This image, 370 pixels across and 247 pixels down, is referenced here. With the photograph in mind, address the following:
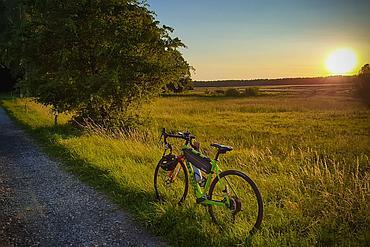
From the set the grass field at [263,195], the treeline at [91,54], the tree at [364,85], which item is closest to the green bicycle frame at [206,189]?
the grass field at [263,195]

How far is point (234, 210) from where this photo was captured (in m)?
4.92

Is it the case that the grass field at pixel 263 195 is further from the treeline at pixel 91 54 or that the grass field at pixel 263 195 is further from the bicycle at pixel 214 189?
the treeline at pixel 91 54

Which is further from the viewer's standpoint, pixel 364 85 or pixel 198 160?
pixel 364 85

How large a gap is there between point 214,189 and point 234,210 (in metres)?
0.71

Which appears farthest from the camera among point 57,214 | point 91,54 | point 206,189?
point 91,54

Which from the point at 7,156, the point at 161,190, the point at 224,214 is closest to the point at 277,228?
the point at 224,214

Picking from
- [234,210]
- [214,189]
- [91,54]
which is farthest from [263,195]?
[91,54]

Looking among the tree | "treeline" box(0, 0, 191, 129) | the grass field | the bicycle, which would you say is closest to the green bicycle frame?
the bicycle

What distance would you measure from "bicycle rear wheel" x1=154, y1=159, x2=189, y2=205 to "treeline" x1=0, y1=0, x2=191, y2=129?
8.29 metres

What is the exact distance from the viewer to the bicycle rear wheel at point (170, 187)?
597 cm

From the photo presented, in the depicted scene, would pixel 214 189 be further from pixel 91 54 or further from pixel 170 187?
pixel 91 54

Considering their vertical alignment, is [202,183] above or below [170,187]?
above

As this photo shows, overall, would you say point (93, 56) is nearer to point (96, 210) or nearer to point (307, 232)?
point (96, 210)

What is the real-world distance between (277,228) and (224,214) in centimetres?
74
